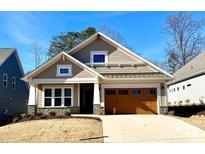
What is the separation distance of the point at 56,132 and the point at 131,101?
31.2 feet

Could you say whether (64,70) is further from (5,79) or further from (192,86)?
(192,86)

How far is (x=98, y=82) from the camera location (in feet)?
66.5

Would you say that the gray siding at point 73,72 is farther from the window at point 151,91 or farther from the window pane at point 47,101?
the window at point 151,91

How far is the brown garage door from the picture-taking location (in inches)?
844

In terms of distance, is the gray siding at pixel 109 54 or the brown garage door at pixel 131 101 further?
the gray siding at pixel 109 54

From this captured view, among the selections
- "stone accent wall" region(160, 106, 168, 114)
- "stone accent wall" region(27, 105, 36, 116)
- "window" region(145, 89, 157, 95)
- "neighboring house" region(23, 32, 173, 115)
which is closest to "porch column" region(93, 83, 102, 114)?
"neighboring house" region(23, 32, 173, 115)

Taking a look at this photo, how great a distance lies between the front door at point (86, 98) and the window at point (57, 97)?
1.54 m

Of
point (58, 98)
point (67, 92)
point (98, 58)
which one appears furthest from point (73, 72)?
point (98, 58)

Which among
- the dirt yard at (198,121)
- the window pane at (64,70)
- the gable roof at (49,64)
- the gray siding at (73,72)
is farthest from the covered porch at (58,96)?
the dirt yard at (198,121)

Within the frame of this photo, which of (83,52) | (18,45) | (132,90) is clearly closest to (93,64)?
(83,52)

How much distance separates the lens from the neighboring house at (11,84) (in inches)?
1021

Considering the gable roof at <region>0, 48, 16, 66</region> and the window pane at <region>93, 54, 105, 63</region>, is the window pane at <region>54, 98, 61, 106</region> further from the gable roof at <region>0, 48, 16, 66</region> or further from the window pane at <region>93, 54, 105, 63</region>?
the gable roof at <region>0, 48, 16, 66</region>

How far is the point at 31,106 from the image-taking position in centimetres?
2038
